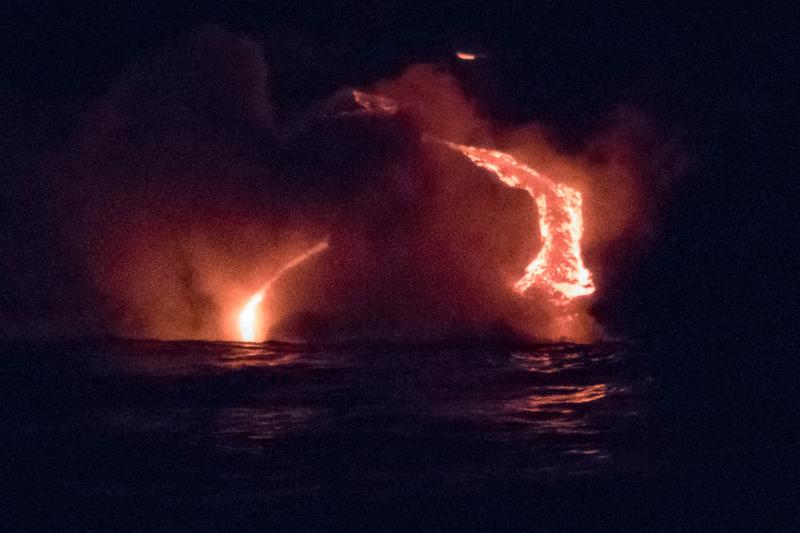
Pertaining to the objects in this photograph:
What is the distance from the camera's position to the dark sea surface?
6.43m

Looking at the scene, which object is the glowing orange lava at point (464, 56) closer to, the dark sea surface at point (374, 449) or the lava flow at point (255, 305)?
the lava flow at point (255, 305)

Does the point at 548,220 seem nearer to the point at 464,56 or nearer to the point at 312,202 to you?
the point at 464,56

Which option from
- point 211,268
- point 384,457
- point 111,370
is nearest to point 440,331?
point 211,268


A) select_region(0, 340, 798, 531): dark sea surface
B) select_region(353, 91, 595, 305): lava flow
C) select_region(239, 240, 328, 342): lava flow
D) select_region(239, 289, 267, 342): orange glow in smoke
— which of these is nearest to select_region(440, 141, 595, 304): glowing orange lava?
select_region(353, 91, 595, 305): lava flow

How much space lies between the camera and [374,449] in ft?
25.2

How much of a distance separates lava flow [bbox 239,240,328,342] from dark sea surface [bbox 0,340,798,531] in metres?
1.09

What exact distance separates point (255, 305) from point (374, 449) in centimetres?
482

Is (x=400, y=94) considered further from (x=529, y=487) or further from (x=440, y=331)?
(x=529, y=487)

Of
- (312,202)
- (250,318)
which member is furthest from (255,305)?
(312,202)

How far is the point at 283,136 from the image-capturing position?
1245cm

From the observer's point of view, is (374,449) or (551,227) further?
(551,227)

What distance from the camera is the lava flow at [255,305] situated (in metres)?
12.0

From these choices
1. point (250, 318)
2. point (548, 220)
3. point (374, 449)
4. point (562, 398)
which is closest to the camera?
point (374, 449)

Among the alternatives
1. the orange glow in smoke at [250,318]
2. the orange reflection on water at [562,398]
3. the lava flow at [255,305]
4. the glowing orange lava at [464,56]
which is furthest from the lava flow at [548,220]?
the orange glow in smoke at [250,318]
